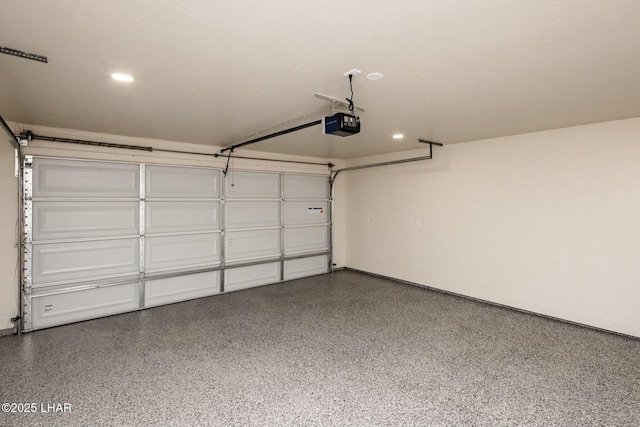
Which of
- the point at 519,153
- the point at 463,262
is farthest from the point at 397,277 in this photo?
the point at 519,153

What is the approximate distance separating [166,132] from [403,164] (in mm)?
3985

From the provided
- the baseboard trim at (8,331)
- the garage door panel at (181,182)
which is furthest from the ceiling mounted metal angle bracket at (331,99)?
the baseboard trim at (8,331)

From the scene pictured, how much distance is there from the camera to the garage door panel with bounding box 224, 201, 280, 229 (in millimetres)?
5566

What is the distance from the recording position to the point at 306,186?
6.57 m

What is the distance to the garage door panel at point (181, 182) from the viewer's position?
477cm

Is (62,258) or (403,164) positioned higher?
(403,164)

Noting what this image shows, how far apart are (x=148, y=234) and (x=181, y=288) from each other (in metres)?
0.98

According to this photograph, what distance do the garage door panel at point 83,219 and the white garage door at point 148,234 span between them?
0.04 ft

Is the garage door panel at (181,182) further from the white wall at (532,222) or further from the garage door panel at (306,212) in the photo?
the white wall at (532,222)

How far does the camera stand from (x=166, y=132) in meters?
4.36

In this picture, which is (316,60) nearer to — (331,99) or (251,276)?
(331,99)

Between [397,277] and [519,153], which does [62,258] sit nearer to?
[397,277]

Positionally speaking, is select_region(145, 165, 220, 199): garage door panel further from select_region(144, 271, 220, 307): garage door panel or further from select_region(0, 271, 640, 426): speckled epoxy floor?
select_region(0, 271, 640, 426): speckled epoxy floor

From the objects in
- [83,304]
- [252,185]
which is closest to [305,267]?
[252,185]
